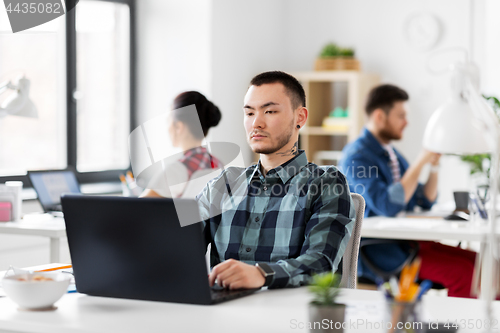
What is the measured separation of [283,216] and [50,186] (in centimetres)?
190

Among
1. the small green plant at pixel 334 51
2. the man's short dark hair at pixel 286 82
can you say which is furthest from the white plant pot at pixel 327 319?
the small green plant at pixel 334 51

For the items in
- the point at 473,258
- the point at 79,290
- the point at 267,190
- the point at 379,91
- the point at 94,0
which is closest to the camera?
the point at 79,290

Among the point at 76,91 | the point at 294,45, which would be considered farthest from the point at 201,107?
the point at 294,45

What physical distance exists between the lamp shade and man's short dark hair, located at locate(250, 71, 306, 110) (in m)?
1.06

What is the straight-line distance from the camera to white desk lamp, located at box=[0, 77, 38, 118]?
2.51 metres

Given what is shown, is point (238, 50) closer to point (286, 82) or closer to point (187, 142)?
point (187, 142)

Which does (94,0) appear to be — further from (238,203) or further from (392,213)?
(238,203)

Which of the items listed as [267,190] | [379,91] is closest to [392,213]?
[379,91]

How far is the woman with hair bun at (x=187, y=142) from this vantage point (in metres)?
2.57

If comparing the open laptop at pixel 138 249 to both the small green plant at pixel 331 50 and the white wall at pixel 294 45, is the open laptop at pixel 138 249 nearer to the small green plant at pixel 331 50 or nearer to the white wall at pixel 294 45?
the white wall at pixel 294 45

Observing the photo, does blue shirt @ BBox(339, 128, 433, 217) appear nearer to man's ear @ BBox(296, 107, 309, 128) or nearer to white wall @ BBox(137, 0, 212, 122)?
man's ear @ BBox(296, 107, 309, 128)

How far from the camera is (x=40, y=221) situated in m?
3.02

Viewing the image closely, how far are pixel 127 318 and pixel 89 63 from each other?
11.5 ft

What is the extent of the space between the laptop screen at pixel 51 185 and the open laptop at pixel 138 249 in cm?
193
